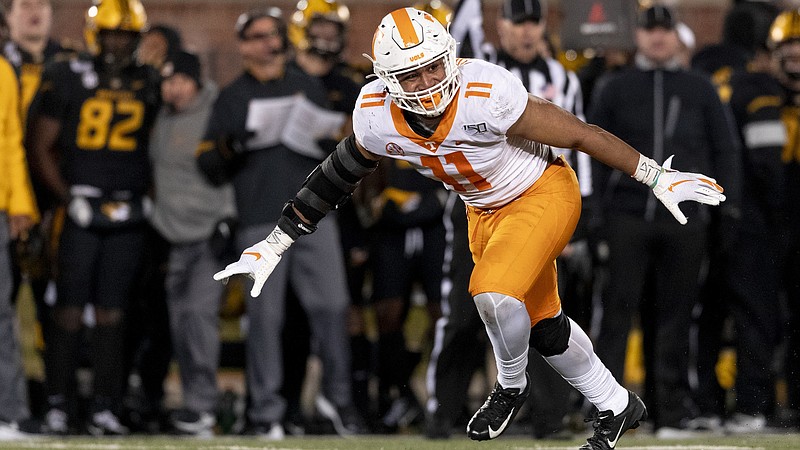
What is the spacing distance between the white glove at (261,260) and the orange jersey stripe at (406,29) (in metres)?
0.91

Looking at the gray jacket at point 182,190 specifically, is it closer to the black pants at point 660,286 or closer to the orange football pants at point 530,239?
the black pants at point 660,286

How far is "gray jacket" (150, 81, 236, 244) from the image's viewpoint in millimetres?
7625

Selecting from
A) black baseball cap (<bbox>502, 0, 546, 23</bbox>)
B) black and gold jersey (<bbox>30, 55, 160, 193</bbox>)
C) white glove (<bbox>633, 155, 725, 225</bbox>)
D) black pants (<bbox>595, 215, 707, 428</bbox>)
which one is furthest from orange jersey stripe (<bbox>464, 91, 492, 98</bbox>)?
black and gold jersey (<bbox>30, 55, 160, 193</bbox>)

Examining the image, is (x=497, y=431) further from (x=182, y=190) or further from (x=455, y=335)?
(x=182, y=190)

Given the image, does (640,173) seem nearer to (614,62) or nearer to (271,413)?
(271,413)

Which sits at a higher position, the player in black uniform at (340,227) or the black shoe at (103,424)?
the player in black uniform at (340,227)

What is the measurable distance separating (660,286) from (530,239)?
2331 mm

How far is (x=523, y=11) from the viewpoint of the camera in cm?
699

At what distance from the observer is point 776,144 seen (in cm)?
777

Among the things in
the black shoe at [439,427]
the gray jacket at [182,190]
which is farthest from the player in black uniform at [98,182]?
the black shoe at [439,427]

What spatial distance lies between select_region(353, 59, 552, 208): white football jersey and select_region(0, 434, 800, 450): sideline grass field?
1252mm

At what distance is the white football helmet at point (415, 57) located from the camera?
15.9ft

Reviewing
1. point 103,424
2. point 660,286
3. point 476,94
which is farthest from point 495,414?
point 103,424

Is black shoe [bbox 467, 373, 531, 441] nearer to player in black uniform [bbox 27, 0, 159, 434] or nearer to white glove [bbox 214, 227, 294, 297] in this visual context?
white glove [bbox 214, 227, 294, 297]
